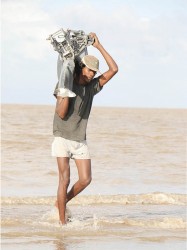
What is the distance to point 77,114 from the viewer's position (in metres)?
7.79

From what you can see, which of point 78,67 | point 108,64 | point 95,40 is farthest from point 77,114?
point 95,40

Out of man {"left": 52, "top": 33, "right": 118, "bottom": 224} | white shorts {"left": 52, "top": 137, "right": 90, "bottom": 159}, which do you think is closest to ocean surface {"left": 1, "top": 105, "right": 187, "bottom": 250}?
man {"left": 52, "top": 33, "right": 118, "bottom": 224}

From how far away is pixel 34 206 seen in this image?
10.0 metres

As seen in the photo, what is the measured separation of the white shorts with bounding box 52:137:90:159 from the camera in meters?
7.83

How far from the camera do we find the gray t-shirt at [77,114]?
25.5 ft

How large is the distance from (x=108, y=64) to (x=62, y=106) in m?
0.77

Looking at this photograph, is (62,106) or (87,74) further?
(87,74)

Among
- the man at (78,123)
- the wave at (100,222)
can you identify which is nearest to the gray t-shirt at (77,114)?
the man at (78,123)

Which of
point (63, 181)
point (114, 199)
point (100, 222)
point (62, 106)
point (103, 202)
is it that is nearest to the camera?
point (62, 106)

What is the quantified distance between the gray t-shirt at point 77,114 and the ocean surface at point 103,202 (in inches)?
39.7

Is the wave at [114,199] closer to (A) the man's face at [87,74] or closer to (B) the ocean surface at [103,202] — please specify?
(B) the ocean surface at [103,202]

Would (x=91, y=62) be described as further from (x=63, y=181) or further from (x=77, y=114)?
(x=63, y=181)

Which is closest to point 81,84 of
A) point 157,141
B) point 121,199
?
point 121,199

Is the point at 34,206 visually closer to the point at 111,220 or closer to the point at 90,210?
the point at 90,210
